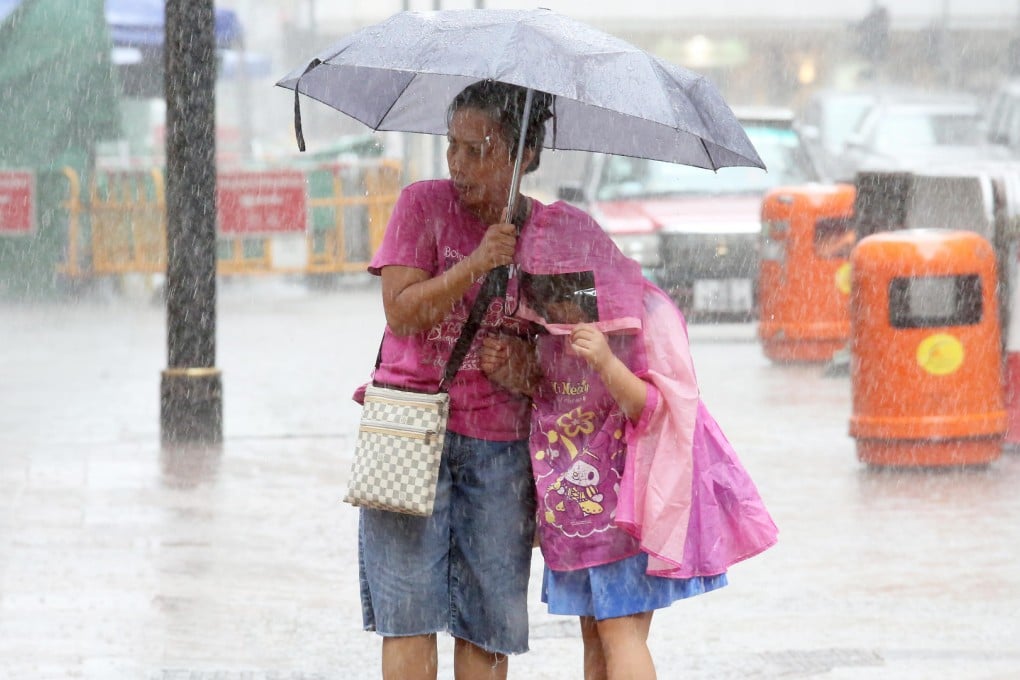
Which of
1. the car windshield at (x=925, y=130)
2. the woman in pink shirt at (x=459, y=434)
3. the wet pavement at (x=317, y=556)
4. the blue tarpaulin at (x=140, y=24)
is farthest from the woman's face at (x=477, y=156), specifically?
the car windshield at (x=925, y=130)

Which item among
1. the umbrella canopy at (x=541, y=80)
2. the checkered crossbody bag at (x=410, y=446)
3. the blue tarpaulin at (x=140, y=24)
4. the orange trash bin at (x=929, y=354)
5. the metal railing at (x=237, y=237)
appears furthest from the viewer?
the blue tarpaulin at (x=140, y=24)

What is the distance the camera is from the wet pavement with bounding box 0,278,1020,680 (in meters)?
5.44

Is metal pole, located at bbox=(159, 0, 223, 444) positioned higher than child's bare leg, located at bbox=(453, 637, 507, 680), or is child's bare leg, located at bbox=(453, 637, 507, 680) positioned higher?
metal pole, located at bbox=(159, 0, 223, 444)

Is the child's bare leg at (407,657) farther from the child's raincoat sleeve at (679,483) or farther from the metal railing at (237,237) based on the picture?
the metal railing at (237,237)

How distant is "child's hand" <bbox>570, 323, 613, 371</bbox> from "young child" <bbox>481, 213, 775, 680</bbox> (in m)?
0.06

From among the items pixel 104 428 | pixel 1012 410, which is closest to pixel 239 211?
pixel 104 428

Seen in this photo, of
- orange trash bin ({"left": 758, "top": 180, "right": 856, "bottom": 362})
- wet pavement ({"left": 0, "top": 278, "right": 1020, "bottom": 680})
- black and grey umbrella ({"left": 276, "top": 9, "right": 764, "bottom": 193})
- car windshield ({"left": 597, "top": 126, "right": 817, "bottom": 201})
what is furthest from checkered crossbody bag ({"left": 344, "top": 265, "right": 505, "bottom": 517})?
car windshield ({"left": 597, "top": 126, "right": 817, "bottom": 201})

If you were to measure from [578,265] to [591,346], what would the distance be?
8.7 inches

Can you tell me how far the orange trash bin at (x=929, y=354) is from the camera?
8.51 meters

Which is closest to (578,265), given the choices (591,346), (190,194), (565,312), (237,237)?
(565,312)

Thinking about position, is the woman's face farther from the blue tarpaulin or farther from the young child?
the blue tarpaulin

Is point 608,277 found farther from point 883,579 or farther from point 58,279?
point 58,279

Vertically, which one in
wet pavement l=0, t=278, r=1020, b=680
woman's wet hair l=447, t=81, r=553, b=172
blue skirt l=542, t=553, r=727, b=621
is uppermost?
woman's wet hair l=447, t=81, r=553, b=172

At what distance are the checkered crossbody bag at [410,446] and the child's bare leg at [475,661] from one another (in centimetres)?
42
